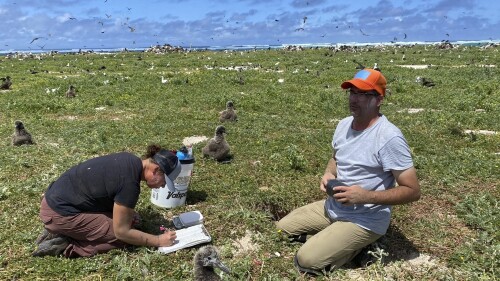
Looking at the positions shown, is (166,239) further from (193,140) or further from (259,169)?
(193,140)

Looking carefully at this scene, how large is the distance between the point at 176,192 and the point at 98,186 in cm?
186

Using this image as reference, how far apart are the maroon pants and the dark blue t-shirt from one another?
0.32 ft

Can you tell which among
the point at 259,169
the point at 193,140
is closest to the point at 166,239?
the point at 259,169

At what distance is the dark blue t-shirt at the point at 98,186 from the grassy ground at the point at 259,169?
0.75 meters

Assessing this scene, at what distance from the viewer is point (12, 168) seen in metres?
9.49

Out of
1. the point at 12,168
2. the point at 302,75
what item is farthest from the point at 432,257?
the point at 302,75

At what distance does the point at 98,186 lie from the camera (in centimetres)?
570

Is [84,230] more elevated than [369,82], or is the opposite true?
[369,82]

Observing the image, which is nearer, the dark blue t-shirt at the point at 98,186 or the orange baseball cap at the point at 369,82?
the orange baseball cap at the point at 369,82

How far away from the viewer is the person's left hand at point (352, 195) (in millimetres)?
5254

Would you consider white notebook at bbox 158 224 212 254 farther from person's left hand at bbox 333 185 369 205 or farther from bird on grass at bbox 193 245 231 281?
person's left hand at bbox 333 185 369 205

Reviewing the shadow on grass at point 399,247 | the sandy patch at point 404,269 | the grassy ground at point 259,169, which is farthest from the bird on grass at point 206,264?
the shadow on grass at point 399,247

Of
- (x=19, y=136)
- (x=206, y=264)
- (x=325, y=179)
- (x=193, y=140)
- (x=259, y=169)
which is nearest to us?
(x=206, y=264)

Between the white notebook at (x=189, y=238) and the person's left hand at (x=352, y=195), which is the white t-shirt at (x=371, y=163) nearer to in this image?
the person's left hand at (x=352, y=195)
